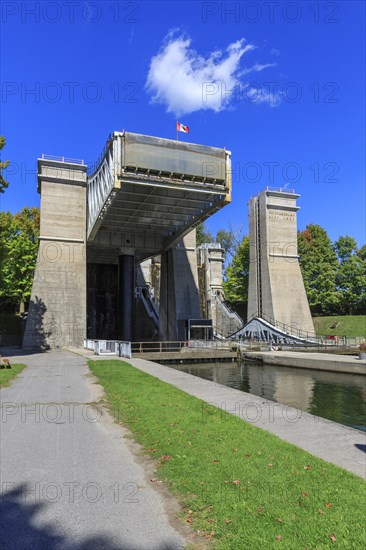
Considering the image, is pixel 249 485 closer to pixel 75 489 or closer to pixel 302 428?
pixel 75 489

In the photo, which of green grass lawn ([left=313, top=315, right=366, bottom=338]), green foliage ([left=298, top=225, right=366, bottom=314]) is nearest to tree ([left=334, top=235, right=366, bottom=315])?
green foliage ([left=298, top=225, right=366, bottom=314])

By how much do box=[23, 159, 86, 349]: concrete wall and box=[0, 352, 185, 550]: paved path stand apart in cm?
3061

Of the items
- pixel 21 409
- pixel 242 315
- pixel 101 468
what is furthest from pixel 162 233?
pixel 101 468

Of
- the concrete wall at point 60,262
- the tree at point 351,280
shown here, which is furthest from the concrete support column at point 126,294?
the tree at point 351,280

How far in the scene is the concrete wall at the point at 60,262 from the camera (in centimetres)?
3962

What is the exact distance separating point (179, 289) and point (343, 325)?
26.6 m

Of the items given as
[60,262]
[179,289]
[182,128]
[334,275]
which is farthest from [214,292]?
[182,128]

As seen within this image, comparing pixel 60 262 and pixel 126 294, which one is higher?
pixel 60 262

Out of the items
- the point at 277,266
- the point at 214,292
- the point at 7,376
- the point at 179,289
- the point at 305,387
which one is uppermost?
the point at 277,266

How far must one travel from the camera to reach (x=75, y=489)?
5523 mm

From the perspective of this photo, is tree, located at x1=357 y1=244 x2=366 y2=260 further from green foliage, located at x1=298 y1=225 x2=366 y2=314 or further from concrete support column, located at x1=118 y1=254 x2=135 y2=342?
concrete support column, located at x1=118 y1=254 x2=135 y2=342

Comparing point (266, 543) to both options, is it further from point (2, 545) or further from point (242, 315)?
point (242, 315)

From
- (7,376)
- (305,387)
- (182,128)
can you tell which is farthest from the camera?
(182,128)

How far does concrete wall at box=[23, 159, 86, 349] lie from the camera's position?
130ft
